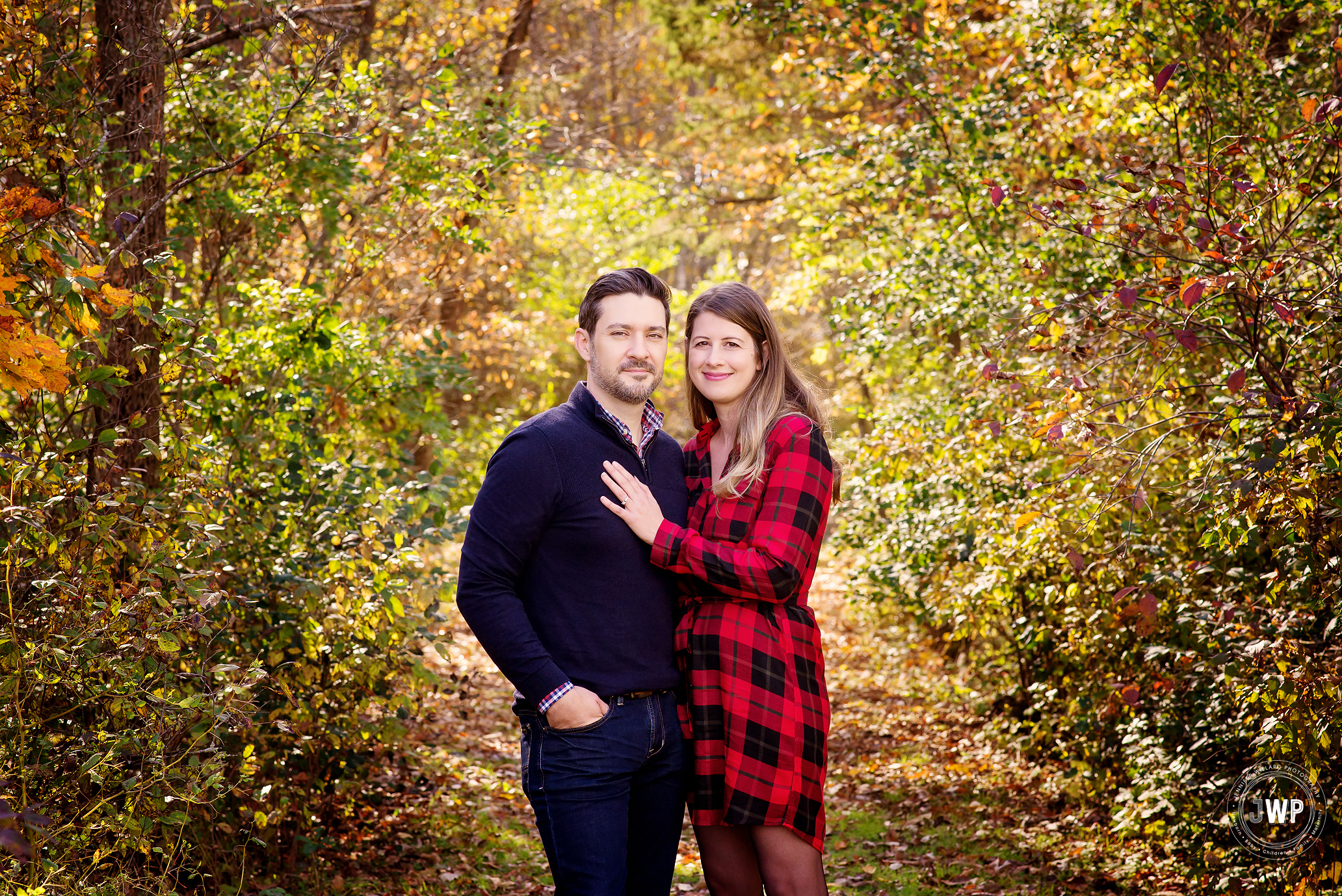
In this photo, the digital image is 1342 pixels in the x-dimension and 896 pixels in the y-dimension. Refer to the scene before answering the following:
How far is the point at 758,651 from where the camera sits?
317 cm

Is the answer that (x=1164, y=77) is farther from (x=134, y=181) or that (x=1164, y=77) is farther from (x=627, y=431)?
(x=134, y=181)

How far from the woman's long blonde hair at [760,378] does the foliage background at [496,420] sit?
91 centimetres

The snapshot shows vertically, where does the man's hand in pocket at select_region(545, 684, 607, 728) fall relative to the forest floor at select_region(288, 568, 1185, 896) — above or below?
above

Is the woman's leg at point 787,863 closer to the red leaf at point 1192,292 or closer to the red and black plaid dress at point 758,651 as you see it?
the red and black plaid dress at point 758,651

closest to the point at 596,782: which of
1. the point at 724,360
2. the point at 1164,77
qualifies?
the point at 724,360

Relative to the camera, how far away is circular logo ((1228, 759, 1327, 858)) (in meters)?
3.80

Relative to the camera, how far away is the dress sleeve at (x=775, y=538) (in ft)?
10.1

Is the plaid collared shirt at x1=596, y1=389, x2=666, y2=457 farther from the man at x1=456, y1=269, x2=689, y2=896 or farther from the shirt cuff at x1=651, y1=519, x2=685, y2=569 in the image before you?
the shirt cuff at x1=651, y1=519, x2=685, y2=569

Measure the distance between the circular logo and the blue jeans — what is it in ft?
7.61

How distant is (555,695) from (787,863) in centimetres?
90

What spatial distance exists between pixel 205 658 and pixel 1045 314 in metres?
3.13

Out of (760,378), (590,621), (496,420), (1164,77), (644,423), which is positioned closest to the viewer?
(590,621)

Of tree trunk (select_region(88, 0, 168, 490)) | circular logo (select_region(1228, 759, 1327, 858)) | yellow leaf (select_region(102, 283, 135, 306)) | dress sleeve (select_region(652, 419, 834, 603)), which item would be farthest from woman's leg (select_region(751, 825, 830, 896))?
tree trunk (select_region(88, 0, 168, 490))

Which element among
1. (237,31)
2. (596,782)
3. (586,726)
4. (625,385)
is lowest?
(596,782)
